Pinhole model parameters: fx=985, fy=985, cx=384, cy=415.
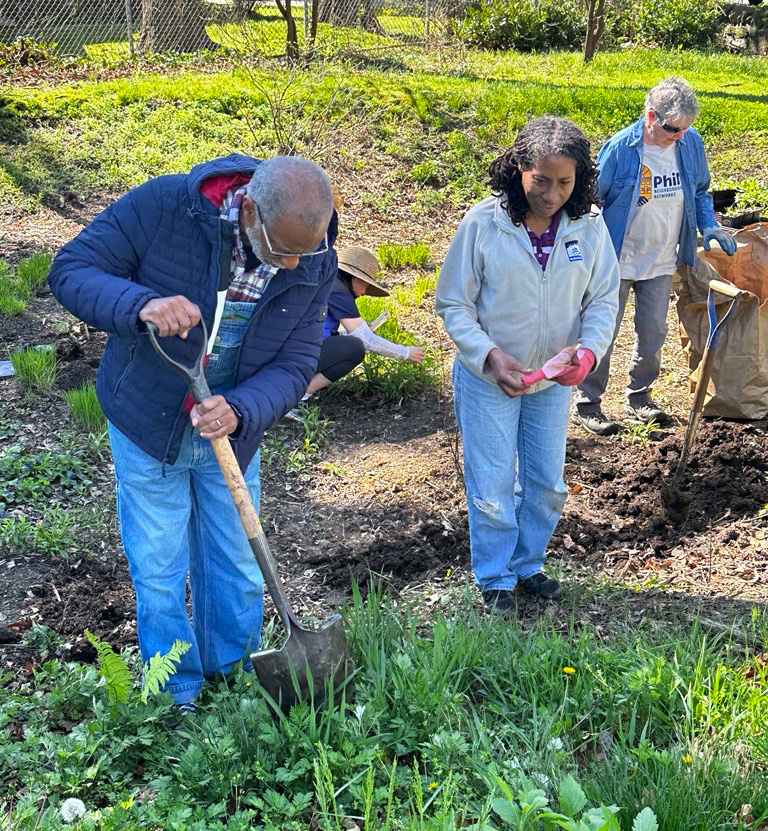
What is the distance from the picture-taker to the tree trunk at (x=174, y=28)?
12883mm

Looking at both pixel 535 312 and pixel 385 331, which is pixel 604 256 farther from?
pixel 385 331

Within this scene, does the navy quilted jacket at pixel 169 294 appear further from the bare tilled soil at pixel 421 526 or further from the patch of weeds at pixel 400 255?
the patch of weeds at pixel 400 255

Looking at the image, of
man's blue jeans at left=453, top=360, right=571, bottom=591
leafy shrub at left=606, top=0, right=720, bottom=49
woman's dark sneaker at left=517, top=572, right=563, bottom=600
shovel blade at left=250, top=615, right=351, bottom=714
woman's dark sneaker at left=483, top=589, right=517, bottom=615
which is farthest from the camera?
leafy shrub at left=606, top=0, right=720, bottom=49

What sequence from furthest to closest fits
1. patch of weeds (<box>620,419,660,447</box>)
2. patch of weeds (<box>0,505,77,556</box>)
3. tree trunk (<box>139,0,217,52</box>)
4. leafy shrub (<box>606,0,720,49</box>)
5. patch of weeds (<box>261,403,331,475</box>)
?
1. leafy shrub (<box>606,0,720,49</box>)
2. tree trunk (<box>139,0,217,52</box>)
3. patch of weeds (<box>620,419,660,447</box>)
4. patch of weeds (<box>261,403,331,475</box>)
5. patch of weeds (<box>0,505,77,556</box>)

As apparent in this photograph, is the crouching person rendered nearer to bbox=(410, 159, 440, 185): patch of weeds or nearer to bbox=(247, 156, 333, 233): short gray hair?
bbox=(247, 156, 333, 233): short gray hair

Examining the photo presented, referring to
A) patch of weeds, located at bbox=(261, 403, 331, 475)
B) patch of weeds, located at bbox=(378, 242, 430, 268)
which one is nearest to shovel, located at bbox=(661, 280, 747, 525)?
patch of weeds, located at bbox=(261, 403, 331, 475)

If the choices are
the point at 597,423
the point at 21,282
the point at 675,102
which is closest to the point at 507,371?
the point at 675,102

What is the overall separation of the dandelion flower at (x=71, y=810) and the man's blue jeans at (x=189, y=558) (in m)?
0.59

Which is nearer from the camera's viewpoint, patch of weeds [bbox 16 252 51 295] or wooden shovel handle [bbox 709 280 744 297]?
wooden shovel handle [bbox 709 280 744 297]

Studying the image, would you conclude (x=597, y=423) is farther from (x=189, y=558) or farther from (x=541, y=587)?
(x=189, y=558)

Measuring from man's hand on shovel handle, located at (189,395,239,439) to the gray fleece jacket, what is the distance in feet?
3.54

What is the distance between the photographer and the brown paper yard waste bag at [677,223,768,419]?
534 centimetres

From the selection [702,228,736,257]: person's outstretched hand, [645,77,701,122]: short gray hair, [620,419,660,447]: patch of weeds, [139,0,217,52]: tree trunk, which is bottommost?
[620,419,660,447]: patch of weeds

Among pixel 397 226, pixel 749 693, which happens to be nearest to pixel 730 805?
pixel 749 693
